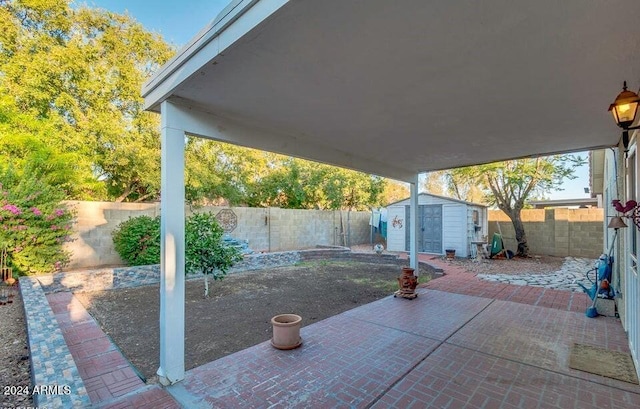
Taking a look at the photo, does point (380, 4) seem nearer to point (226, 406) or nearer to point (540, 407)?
point (226, 406)

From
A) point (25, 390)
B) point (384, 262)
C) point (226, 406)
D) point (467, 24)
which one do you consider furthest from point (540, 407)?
point (384, 262)

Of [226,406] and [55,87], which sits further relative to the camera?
[55,87]

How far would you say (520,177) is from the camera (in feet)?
33.6

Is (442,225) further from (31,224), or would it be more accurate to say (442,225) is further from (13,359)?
(31,224)

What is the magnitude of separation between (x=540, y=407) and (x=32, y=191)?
8.33 meters

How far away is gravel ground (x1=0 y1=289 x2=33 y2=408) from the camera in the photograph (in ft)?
8.07

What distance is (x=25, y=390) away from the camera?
8.39 feet

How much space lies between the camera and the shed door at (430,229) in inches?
448

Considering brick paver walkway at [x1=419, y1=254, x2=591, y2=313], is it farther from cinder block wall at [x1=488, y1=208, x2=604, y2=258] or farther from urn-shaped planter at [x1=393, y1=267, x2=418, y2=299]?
cinder block wall at [x1=488, y1=208, x2=604, y2=258]

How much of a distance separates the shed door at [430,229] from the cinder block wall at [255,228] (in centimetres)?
379

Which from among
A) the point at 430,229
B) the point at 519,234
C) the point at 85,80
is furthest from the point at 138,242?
the point at 519,234

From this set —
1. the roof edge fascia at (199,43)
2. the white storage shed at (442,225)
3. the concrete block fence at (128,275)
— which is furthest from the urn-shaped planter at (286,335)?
the white storage shed at (442,225)

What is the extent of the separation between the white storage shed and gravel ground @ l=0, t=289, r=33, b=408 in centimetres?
1072

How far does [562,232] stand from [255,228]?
11401mm
